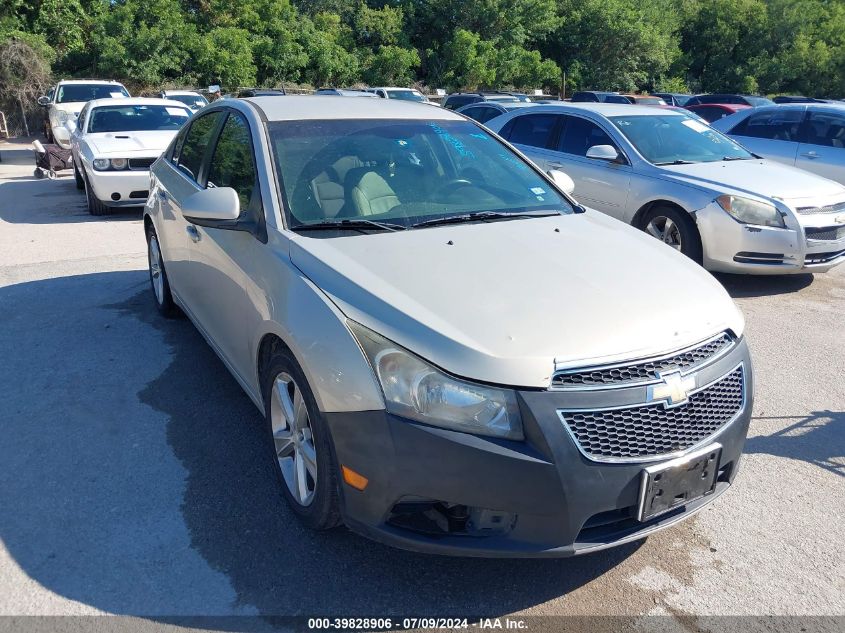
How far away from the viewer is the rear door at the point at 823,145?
9.47 m

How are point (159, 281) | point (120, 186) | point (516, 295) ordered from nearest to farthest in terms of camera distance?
point (516, 295), point (159, 281), point (120, 186)

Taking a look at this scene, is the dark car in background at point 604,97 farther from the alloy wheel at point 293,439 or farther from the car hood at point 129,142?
the alloy wheel at point 293,439

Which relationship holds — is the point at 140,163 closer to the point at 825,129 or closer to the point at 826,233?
the point at 826,233

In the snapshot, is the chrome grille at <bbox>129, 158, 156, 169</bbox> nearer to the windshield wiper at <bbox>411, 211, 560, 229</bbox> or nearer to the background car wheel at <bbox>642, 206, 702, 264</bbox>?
the background car wheel at <bbox>642, 206, 702, 264</bbox>

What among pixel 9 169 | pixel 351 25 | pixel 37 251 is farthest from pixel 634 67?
pixel 37 251

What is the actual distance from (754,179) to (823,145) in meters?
3.75

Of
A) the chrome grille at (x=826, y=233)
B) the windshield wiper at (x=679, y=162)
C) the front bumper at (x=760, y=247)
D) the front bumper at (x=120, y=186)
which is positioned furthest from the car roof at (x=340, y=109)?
the front bumper at (x=120, y=186)

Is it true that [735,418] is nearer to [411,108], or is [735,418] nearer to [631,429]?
[631,429]

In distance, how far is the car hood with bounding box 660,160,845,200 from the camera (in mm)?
6648

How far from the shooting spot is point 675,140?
7.73 meters

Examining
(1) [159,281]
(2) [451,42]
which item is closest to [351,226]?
(1) [159,281]

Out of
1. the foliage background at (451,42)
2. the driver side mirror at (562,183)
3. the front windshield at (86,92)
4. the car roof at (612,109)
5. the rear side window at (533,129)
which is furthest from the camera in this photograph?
the foliage background at (451,42)

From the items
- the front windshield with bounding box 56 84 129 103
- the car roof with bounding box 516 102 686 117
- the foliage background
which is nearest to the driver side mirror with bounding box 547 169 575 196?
the car roof with bounding box 516 102 686 117

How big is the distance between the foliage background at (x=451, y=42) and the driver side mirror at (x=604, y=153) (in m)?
23.8
